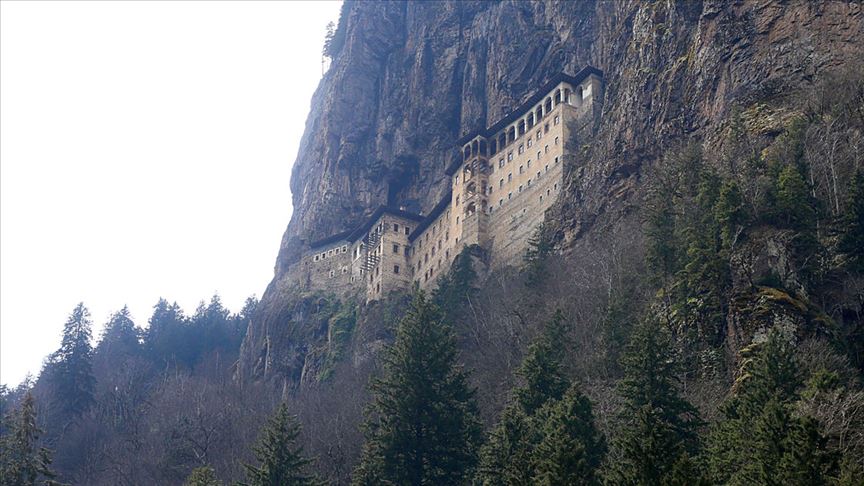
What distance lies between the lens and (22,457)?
1483 inches

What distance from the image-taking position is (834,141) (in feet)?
125

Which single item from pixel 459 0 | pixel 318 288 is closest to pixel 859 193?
pixel 318 288

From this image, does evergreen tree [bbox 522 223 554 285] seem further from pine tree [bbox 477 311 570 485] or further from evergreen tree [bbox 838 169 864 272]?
evergreen tree [bbox 838 169 864 272]

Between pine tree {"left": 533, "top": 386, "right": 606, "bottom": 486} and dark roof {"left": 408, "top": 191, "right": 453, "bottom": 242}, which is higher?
dark roof {"left": 408, "top": 191, "right": 453, "bottom": 242}

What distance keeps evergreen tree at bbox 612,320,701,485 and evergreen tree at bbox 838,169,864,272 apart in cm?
647

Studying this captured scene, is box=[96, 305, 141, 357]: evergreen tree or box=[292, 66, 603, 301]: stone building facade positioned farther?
box=[96, 305, 141, 357]: evergreen tree

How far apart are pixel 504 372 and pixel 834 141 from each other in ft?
53.2

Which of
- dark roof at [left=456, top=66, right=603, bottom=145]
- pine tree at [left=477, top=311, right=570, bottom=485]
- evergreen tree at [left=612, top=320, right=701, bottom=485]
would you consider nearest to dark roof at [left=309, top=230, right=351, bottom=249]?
dark roof at [left=456, top=66, right=603, bottom=145]

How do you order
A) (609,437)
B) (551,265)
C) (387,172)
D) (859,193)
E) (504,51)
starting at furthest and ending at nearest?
1. (387,172)
2. (504,51)
3. (551,265)
4. (859,193)
5. (609,437)

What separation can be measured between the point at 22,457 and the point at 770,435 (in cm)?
2839

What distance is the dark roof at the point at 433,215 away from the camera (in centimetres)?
7631

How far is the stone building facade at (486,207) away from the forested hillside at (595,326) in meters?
2.01

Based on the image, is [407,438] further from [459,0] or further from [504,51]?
[459,0]

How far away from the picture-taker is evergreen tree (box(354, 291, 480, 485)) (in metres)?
32.5
